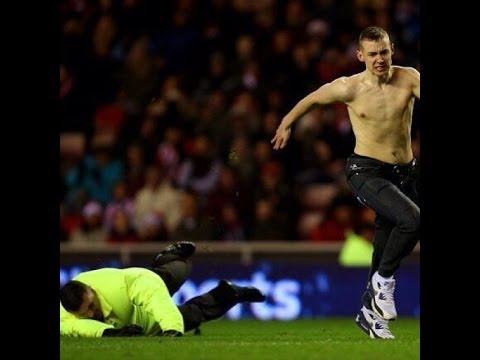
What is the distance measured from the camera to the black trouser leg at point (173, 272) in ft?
37.0

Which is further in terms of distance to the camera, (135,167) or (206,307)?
(135,167)

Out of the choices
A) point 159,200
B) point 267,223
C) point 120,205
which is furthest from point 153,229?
point 267,223

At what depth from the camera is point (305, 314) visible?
15.4 meters

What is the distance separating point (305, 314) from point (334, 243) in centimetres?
97

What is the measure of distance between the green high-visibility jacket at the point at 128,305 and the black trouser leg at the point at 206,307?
35 cm

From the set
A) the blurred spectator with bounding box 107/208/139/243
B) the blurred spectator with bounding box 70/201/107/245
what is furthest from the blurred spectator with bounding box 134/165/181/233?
the blurred spectator with bounding box 70/201/107/245

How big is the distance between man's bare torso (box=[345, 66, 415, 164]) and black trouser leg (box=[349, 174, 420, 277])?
24 cm

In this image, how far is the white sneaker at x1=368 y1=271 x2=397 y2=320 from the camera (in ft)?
33.1

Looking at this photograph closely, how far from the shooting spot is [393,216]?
10062mm

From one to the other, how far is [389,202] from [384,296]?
67 centimetres

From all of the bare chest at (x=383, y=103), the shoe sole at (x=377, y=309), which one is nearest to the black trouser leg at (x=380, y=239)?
the shoe sole at (x=377, y=309)

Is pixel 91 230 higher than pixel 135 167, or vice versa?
pixel 135 167

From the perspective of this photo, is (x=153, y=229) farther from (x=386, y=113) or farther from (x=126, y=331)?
(x=386, y=113)

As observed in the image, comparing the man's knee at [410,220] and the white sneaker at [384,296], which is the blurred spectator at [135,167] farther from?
the man's knee at [410,220]
